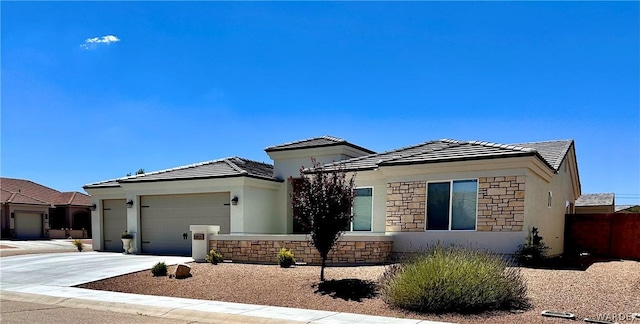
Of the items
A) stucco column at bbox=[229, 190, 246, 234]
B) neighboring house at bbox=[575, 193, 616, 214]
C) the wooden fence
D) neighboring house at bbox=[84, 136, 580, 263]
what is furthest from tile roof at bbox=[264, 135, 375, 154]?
neighboring house at bbox=[575, 193, 616, 214]

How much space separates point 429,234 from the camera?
552 inches

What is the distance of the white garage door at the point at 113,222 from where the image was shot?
2228 centimetres

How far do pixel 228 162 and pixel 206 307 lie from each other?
12149 mm

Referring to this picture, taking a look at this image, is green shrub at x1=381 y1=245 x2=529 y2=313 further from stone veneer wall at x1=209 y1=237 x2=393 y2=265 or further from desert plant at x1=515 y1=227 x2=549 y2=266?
stone veneer wall at x1=209 y1=237 x2=393 y2=265

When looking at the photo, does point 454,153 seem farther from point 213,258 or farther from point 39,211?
point 39,211

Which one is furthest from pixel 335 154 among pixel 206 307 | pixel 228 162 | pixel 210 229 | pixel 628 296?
pixel 628 296

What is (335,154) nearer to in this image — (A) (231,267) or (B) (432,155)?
(B) (432,155)

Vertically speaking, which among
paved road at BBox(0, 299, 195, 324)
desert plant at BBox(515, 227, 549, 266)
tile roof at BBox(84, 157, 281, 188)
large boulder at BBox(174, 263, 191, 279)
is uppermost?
tile roof at BBox(84, 157, 281, 188)

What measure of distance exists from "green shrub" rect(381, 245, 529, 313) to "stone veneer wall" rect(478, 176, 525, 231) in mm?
3931

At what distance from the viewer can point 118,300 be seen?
395 inches

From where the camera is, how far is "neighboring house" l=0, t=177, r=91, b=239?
119ft

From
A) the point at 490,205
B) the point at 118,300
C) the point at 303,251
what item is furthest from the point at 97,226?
the point at 490,205

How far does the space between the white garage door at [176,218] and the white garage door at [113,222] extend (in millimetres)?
2672

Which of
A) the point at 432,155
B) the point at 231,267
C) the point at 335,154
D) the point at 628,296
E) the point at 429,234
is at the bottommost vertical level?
the point at 628,296
